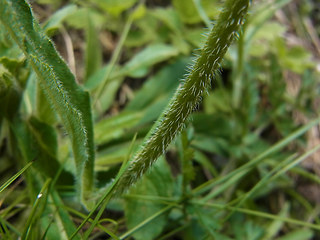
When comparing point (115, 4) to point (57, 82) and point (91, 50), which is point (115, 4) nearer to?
point (91, 50)

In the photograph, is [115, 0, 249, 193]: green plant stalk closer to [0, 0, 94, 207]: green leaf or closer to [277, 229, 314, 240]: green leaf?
[0, 0, 94, 207]: green leaf

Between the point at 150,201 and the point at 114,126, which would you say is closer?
the point at 150,201

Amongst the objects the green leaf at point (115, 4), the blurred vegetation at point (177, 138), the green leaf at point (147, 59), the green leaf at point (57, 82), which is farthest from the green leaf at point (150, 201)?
the green leaf at point (115, 4)

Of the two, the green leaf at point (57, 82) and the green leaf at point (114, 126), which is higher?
the green leaf at point (57, 82)

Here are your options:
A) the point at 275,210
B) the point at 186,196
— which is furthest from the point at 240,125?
the point at 186,196

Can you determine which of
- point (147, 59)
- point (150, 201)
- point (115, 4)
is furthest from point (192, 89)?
point (115, 4)

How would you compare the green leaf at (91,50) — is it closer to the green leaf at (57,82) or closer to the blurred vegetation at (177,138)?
the blurred vegetation at (177,138)
